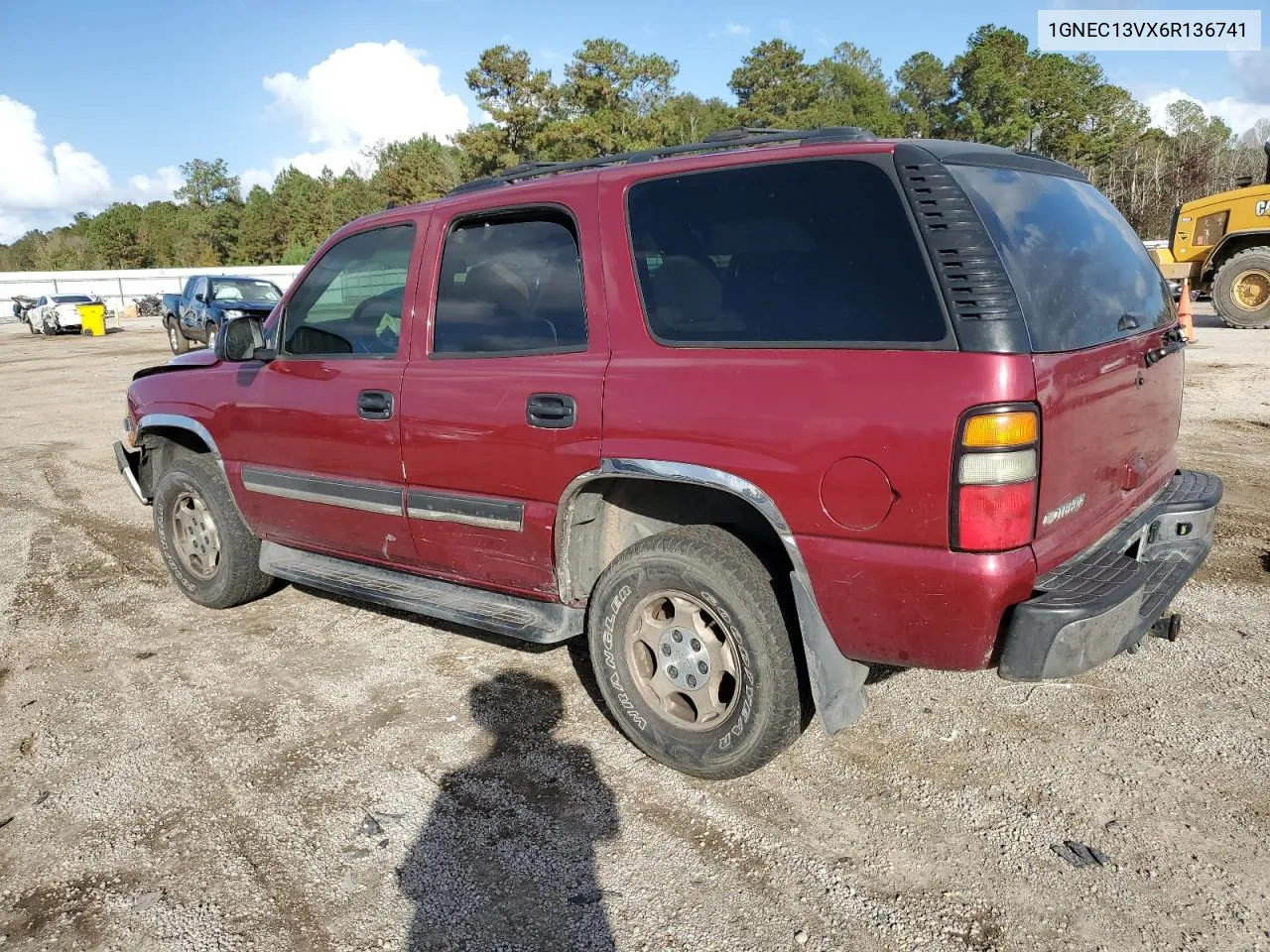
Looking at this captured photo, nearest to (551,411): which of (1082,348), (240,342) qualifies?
(1082,348)

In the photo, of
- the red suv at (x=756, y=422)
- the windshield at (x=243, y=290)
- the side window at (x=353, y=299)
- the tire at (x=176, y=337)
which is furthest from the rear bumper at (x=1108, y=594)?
the tire at (x=176, y=337)

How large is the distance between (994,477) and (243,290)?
20.5 meters

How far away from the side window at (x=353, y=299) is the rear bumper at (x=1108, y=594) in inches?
101

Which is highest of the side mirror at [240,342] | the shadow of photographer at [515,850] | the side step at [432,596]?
the side mirror at [240,342]

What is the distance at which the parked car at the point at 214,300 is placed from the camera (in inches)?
746

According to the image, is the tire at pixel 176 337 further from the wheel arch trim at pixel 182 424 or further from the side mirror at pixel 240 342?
the side mirror at pixel 240 342

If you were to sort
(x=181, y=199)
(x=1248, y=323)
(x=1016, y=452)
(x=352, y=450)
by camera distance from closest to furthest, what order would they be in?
(x=1016, y=452)
(x=352, y=450)
(x=1248, y=323)
(x=181, y=199)

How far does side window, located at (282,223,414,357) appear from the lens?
151 inches

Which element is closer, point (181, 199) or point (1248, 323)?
point (1248, 323)

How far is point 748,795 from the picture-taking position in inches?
119

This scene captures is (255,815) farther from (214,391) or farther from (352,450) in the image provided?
(214,391)

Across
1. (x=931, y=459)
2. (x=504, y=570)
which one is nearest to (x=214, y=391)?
(x=504, y=570)

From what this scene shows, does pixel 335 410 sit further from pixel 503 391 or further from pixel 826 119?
pixel 826 119

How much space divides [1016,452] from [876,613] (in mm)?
582
